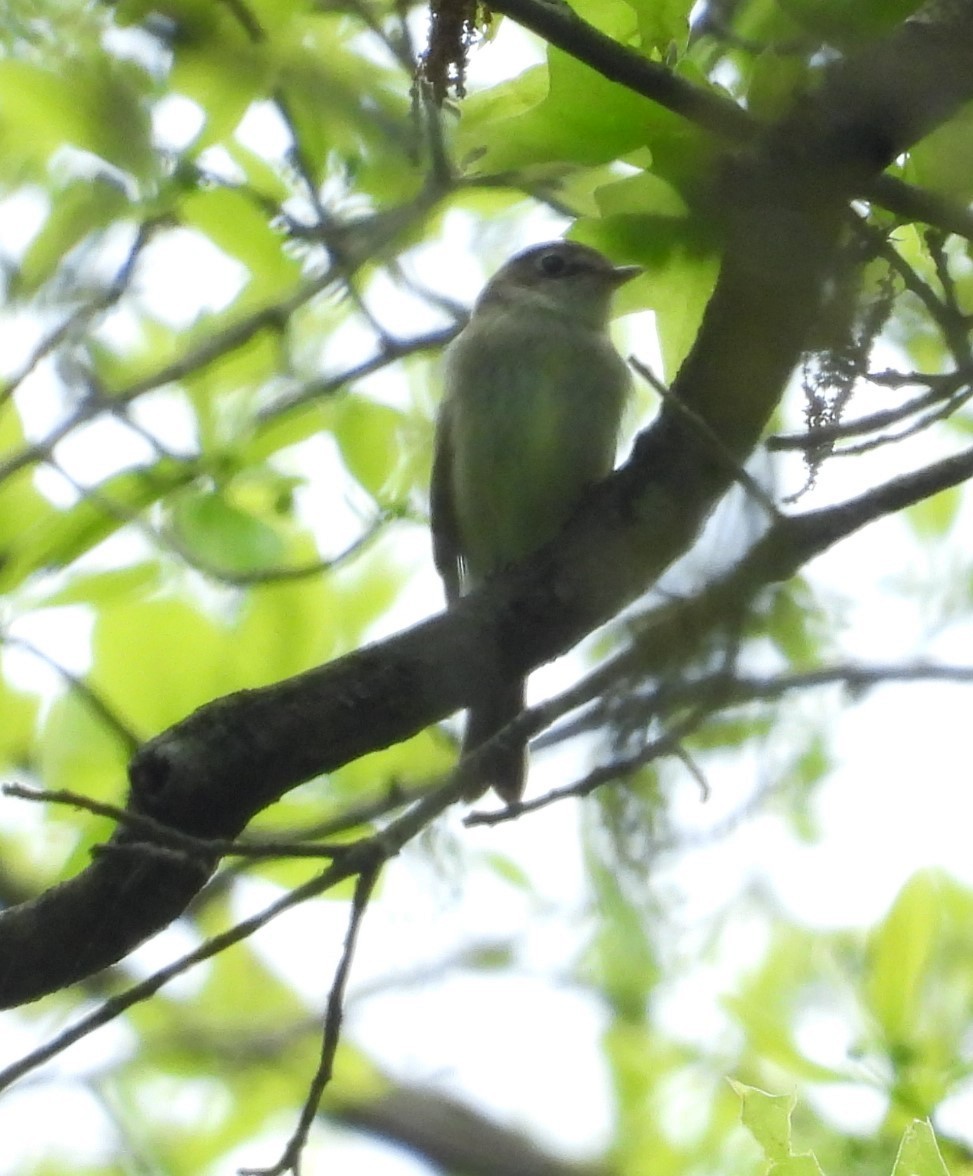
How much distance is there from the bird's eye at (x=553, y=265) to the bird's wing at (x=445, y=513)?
77 cm

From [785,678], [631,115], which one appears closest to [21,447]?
[631,115]

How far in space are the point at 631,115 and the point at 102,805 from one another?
1174mm

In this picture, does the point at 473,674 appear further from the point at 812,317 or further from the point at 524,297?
the point at 524,297

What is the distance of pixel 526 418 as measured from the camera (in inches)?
188

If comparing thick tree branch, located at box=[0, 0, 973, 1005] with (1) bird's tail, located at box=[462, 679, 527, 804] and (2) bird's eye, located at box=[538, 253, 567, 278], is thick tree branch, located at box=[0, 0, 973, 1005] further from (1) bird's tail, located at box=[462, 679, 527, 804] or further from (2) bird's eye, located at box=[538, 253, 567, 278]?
(2) bird's eye, located at box=[538, 253, 567, 278]

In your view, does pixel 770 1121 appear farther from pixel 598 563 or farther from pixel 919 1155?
pixel 598 563

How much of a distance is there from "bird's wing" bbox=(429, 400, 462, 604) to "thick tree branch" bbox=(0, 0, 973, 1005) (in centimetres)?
202

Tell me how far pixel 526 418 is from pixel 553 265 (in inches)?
31.0

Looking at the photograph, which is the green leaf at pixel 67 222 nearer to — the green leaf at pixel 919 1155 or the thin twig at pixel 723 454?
the thin twig at pixel 723 454

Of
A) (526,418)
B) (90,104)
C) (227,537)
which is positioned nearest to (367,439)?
(227,537)

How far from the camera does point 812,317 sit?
2.19 meters

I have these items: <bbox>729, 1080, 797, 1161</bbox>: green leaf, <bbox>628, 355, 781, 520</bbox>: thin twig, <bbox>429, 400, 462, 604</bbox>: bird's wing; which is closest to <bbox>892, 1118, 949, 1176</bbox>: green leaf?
<bbox>729, 1080, 797, 1161</bbox>: green leaf

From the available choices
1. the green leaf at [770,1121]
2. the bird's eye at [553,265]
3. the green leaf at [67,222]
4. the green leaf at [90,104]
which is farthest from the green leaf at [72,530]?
the bird's eye at [553,265]

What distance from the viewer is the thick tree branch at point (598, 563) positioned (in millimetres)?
2000
